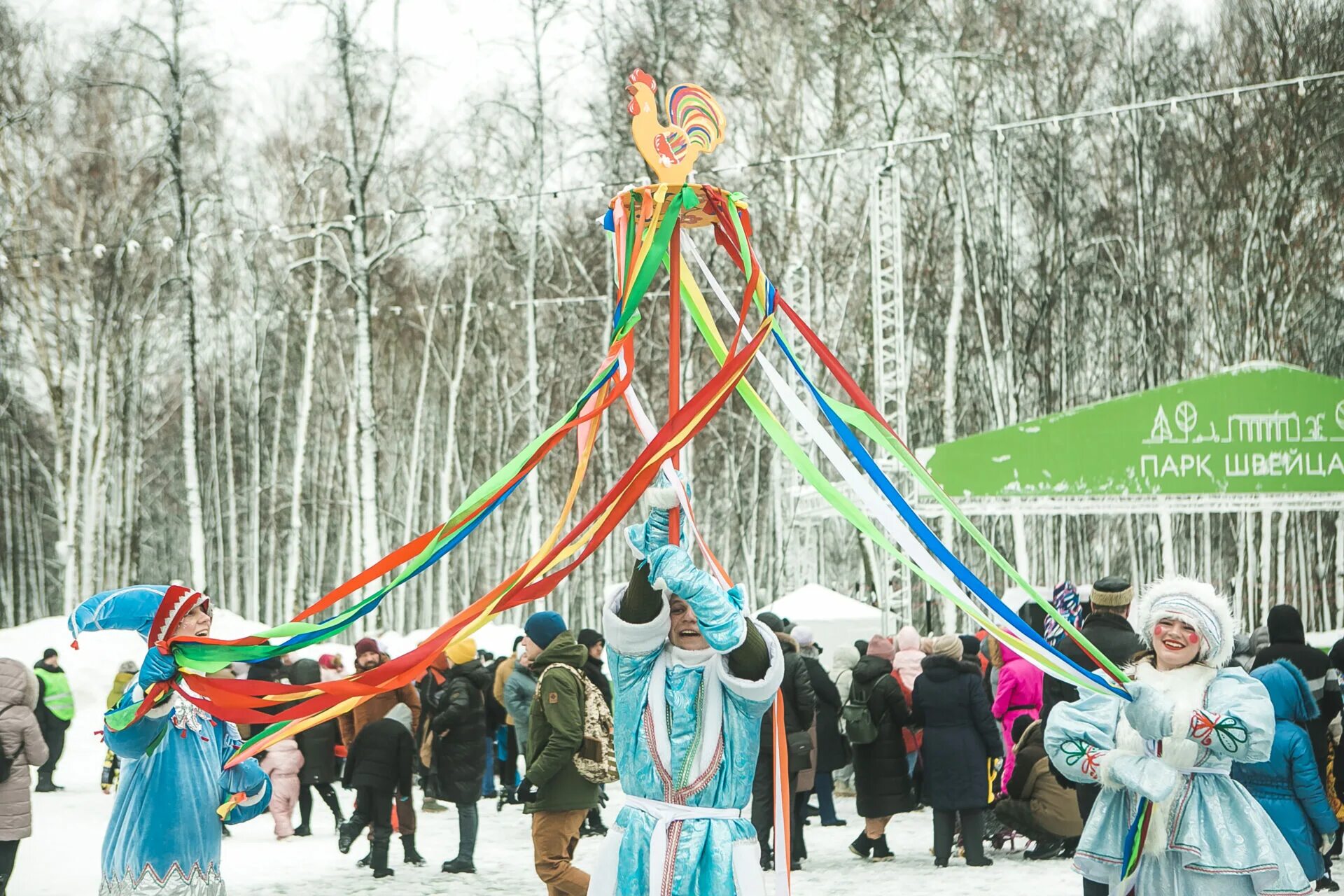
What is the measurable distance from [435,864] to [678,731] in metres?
6.48

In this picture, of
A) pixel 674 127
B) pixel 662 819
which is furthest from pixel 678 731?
pixel 674 127

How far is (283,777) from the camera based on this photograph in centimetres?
1187

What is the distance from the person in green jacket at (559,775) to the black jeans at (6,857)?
3080 mm

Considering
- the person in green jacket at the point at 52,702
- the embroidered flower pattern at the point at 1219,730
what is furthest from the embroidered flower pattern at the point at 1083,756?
the person in green jacket at the point at 52,702

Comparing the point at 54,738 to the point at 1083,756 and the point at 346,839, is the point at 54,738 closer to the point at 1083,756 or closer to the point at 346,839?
the point at 346,839

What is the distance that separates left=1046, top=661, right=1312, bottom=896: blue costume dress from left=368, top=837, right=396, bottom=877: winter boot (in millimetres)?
5954

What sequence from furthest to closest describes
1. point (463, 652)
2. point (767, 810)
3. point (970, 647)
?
point (970, 647) → point (463, 652) → point (767, 810)

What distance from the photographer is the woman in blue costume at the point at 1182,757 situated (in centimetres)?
477

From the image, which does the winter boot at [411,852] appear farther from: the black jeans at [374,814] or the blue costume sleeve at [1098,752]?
the blue costume sleeve at [1098,752]

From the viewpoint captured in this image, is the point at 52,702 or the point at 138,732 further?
the point at 52,702

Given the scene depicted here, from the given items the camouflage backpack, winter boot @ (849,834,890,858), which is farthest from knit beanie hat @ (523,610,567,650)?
winter boot @ (849,834,890,858)

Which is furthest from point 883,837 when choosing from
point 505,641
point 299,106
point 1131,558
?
point 299,106

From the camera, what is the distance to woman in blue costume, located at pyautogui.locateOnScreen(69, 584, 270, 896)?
5.49 m

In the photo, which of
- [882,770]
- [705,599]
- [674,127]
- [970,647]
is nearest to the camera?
[705,599]
